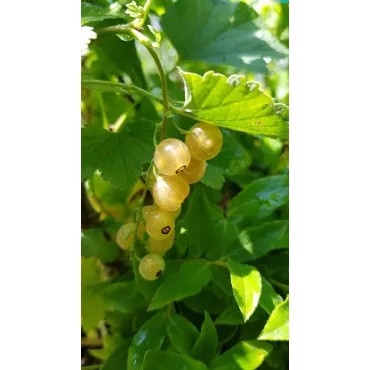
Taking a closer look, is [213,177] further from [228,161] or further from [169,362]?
[169,362]

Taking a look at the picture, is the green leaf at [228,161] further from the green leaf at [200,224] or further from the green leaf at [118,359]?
the green leaf at [118,359]

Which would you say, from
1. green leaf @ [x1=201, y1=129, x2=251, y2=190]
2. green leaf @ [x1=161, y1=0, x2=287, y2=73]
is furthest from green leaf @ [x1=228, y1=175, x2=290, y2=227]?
green leaf @ [x1=161, y1=0, x2=287, y2=73]

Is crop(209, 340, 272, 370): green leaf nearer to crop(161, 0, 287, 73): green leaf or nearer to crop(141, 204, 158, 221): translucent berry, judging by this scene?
crop(141, 204, 158, 221): translucent berry

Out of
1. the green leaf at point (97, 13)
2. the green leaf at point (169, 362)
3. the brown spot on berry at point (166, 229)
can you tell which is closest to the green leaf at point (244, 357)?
the green leaf at point (169, 362)

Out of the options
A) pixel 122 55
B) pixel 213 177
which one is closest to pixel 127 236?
pixel 213 177

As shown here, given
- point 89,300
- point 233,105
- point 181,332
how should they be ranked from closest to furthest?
point 233,105 < point 181,332 < point 89,300
